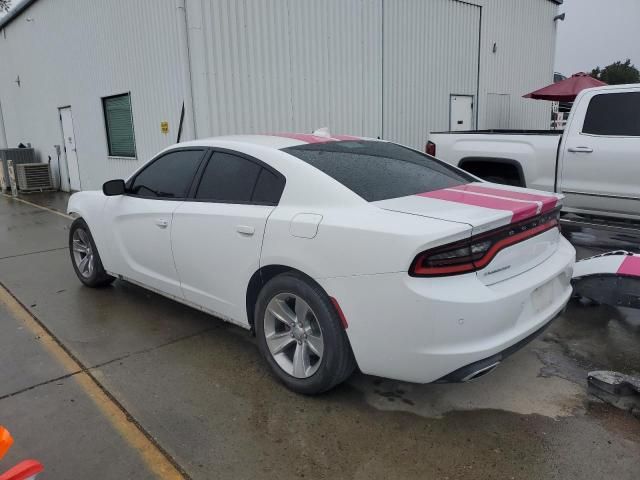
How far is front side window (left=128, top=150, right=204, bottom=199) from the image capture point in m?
4.02

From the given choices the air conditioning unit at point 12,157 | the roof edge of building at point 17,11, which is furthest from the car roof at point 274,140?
the air conditioning unit at point 12,157

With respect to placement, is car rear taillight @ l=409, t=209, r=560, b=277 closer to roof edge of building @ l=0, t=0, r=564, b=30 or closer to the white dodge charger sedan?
the white dodge charger sedan

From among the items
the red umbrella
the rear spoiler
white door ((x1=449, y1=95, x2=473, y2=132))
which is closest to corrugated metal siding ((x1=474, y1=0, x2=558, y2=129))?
white door ((x1=449, y1=95, x2=473, y2=132))

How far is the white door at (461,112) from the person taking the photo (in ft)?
39.7

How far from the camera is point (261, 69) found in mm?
8227

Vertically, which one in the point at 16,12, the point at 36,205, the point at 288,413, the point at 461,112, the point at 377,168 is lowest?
the point at 36,205

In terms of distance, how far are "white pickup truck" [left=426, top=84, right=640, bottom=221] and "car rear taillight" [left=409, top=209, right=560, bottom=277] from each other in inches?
137

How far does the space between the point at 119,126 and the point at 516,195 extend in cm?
921

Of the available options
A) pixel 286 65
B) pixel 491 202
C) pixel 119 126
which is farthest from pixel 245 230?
pixel 119 126

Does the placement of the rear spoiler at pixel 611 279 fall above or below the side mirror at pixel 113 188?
below

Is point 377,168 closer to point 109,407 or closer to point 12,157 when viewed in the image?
point 109,407

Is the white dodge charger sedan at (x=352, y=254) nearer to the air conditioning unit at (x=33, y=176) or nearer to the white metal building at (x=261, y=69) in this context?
the white metal building at (x=261, y=69)

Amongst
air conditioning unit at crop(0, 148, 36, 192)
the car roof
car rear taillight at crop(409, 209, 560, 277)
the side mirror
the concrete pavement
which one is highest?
the car roof

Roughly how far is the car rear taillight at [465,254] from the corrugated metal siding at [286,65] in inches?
232
